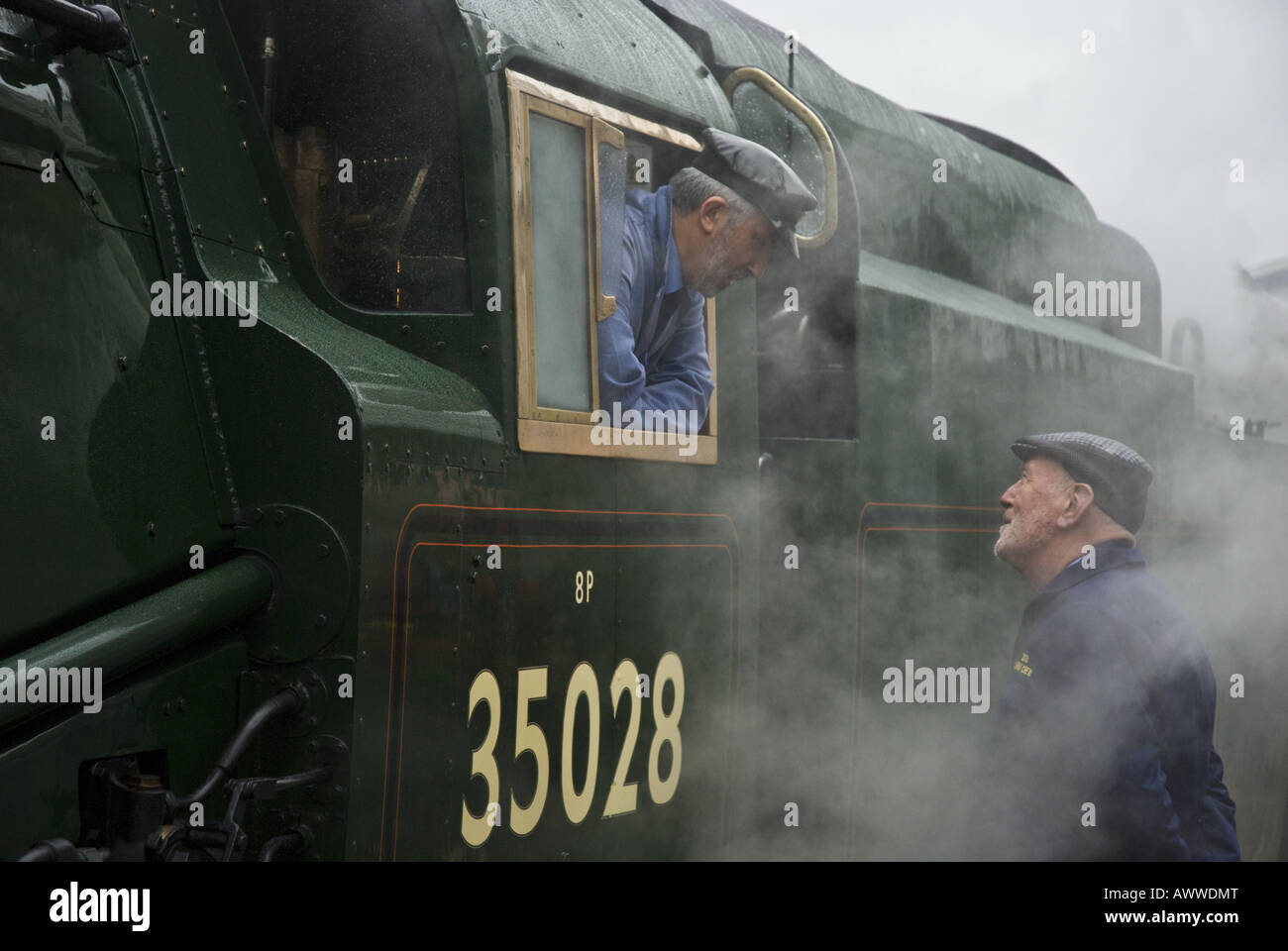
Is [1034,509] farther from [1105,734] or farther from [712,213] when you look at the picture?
[712,213]

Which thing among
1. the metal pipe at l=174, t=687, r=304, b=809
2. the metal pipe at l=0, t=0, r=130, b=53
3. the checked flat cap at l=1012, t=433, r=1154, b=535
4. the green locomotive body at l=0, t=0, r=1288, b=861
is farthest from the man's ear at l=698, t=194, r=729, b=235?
the metal pipe at l=174, t=687, r=304, b=809

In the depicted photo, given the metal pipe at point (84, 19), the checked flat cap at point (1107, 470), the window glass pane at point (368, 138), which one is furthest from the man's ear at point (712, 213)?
the metal pipe at point (84, 19)

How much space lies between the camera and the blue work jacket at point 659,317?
3537 millimetres

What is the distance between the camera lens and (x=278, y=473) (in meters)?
2.64

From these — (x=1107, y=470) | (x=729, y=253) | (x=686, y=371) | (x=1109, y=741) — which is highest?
(x=729, y=253)

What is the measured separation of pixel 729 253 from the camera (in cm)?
375

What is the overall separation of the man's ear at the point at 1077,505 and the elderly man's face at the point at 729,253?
1.05 metres

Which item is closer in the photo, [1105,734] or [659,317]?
[1105,734]

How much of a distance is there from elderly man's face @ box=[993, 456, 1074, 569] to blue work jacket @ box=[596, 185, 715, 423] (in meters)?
0.93

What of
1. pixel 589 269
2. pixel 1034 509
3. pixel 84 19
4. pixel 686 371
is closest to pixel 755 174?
pixel 686 371

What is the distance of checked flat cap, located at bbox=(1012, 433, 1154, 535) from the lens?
3869mm

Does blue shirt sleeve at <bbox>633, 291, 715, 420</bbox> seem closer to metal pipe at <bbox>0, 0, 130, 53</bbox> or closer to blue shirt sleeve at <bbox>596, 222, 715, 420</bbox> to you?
blue shirt sleeve at <bbox>596, 222, 715, 420</bbox>

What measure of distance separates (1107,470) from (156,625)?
99.1 inches

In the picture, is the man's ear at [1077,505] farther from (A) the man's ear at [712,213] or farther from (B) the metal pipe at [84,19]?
(B) the metal pipe at [84,19]
